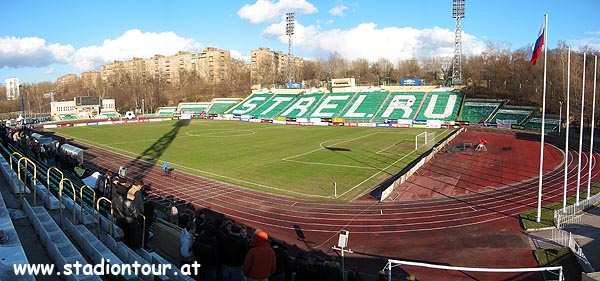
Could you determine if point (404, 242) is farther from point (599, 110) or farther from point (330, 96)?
point (330, 96)

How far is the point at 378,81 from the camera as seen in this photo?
90.5m

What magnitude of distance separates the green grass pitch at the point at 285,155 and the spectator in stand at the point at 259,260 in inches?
637

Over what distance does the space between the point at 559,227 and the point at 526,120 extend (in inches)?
1858

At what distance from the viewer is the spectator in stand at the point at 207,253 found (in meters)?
7.95

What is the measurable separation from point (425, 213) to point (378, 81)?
7377cm

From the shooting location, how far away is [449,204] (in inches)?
834

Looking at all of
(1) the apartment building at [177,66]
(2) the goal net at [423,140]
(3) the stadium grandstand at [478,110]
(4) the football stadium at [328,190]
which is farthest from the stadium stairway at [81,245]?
(1) the apartment building at [177,66]

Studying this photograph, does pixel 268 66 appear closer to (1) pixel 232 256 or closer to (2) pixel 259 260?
(1) pixel 232 256

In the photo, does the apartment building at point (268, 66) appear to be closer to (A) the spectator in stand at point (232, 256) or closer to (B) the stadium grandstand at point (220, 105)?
(B) the stadium grandstand at point (220, 105)

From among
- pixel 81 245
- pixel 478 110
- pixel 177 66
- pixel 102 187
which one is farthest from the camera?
pixel 177 66

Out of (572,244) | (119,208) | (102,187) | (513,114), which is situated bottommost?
(572,244)

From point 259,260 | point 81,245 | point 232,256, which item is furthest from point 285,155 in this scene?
point 259,260

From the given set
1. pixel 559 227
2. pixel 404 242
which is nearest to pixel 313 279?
pixel 404 242

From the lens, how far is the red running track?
14.8 meters
